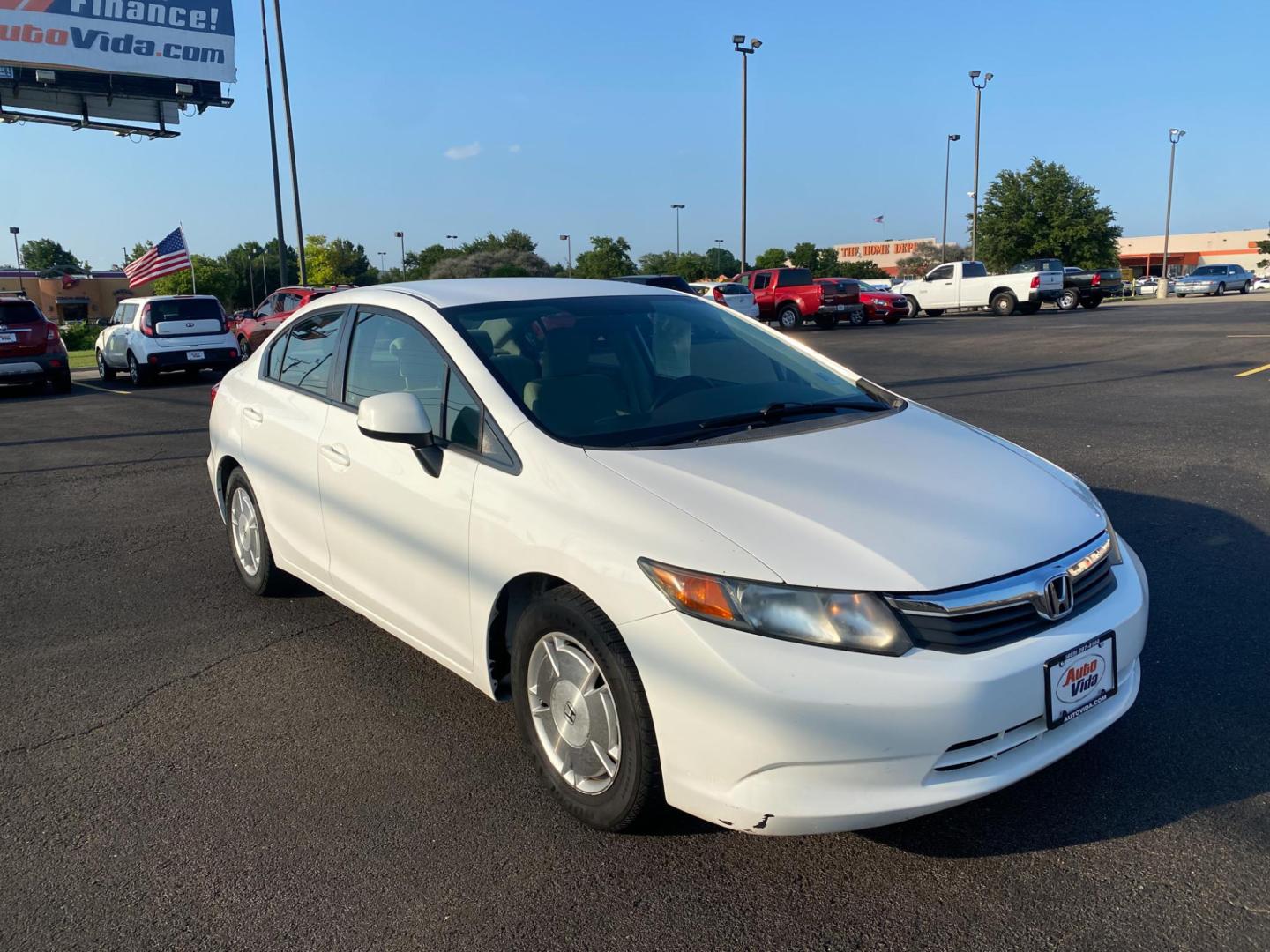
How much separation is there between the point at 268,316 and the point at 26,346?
4.86m

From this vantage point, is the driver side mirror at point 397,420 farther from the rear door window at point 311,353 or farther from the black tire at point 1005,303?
the black tire at point 1005,303

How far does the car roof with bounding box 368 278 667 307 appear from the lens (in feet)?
13.0

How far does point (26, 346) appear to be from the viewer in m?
16.7

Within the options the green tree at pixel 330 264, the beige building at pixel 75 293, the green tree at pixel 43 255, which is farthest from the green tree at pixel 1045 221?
the green tree at pixel 43 255

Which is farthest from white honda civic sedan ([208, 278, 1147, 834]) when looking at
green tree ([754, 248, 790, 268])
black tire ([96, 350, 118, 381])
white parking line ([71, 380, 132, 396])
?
green tree ([754, 248, 790, 268])

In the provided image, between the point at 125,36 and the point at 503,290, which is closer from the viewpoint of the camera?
the point at 503,290

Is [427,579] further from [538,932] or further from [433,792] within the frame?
[538,932]

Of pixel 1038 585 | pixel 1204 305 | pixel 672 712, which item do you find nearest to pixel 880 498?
pixel 1038 585

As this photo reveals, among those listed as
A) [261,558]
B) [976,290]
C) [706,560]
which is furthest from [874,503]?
[976,290]

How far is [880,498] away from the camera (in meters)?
2.88

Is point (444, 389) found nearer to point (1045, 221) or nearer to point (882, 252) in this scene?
point (1045, 221)

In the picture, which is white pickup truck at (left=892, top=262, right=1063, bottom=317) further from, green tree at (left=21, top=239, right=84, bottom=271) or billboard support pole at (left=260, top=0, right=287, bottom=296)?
green tree at (left=21, top=239, right=84, bottom=271)

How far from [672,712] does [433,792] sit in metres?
1.05

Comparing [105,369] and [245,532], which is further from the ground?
[245,532]
